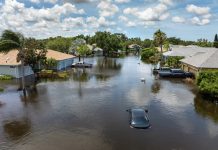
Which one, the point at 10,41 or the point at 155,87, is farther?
the point at 155,87

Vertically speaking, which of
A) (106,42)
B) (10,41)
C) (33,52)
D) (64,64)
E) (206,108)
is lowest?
(206,108)

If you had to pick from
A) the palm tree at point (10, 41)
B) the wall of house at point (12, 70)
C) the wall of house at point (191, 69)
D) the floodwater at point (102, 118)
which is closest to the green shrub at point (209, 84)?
the floodwater at point (102, 118)

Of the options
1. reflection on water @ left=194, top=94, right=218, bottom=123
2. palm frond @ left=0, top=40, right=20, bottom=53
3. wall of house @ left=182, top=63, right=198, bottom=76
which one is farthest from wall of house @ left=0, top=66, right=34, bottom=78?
wall of house @ left=182, top=63, right=198, bottom=76

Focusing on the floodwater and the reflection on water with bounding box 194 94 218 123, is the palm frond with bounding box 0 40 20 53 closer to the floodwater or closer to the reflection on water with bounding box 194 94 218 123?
the floodwater

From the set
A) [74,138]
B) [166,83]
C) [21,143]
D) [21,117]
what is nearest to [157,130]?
[74,138]

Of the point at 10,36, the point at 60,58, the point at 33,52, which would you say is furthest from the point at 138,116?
the point at 60,58

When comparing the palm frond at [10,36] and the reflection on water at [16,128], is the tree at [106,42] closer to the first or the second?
the palm frond at [10,36]

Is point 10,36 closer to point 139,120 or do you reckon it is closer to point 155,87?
point 155,87
